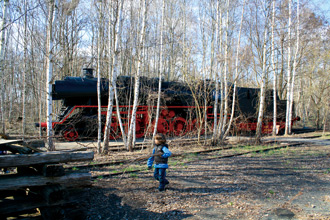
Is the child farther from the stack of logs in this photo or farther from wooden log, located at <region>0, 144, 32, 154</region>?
wooden log, located at <region>0, 144, 32, 154</region>

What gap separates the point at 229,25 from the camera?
12.4 meters

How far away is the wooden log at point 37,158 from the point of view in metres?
3.20

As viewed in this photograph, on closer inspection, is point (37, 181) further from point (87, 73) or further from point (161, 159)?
point (87, 73)

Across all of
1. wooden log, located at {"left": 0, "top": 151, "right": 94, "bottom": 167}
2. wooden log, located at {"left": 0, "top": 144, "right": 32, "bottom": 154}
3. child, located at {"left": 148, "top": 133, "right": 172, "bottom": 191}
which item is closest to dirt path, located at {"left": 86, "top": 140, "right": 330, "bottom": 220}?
child, located at {"left": 148, "top": 133, "right": 172, "bottom": 191}

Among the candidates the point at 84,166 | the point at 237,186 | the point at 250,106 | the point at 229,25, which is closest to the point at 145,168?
the point at 84,166

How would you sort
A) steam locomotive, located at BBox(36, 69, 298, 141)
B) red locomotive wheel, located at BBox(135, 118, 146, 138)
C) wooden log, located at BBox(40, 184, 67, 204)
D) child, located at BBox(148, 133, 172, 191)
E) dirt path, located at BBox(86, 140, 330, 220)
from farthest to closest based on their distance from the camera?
red locomotive wheel, located at BBox(135, 118, 146, 138), steam locomotive, located at BBox(36, 69, 298, 141), child, located at BBox(148, 133, 172, 191), dirt path, located at BBox(86, 140, 330, 220), wooden log, located at BBox(40, 184, 67, 204)

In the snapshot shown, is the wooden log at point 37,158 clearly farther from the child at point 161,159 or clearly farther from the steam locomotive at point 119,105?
the steam locomotive at point 119,105

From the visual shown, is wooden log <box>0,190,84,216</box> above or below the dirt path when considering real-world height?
above

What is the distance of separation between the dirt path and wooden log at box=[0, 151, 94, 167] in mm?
975

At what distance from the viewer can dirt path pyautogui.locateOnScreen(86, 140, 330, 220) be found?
408cm

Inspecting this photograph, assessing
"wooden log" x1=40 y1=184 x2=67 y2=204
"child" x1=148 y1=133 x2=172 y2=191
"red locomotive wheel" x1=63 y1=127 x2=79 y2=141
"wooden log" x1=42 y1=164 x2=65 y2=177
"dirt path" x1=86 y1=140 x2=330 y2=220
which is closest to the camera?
"wooden log" x1=40 y1=184 x2=67 y2=204

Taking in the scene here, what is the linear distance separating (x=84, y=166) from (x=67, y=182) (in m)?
3.31

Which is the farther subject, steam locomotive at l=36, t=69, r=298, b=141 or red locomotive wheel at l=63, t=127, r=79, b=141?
red locomotive wheel at l=63, t=127, r=79, b=141

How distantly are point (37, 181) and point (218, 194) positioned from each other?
128 inches
